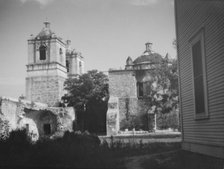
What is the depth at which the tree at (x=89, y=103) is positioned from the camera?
112ft

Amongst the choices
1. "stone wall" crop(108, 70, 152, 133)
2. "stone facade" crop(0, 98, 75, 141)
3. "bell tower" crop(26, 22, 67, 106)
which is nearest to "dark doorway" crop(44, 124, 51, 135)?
"stone facade" crop(0, 98, 75, 141)

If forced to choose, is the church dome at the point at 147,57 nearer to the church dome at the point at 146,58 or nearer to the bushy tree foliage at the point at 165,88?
the church dome at the point at 146,58

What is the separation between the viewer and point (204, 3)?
9203 millimetres

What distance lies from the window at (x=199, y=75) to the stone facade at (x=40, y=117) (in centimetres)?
1913

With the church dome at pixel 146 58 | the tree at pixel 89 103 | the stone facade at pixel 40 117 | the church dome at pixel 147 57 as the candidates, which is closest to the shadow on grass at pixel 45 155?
the stone facade at pixel 40 117

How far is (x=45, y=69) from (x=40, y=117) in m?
7.90

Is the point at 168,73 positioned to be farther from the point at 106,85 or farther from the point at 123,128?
the point at 106,85

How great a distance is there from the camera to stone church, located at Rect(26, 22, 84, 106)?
37.6 metres

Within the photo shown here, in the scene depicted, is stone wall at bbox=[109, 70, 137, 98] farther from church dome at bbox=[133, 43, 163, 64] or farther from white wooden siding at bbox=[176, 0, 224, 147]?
white wooden siding at bbox=[176, 0, 224, 147]

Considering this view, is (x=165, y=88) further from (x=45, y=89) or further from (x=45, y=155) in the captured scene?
(x=45, y=155)

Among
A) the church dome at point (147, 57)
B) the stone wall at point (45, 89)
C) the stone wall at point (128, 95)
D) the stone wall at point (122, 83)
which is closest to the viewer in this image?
the stone wall at point (128, 95)

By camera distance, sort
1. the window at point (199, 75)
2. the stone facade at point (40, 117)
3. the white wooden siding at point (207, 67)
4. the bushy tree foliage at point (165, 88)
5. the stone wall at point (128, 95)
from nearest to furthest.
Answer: the white wooden siding at point (207, 67) < the window at point (199, 75) < the stone facade at point (40, 117) < the bushy tree foliage at point (165, 88) < the stone wall at point (128, 95)

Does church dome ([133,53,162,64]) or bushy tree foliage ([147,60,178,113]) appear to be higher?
church dome ([133,53,162,64])

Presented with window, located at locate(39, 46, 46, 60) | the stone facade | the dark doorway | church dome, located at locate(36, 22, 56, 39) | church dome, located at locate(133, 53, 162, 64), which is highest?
church dome, located at locate(36, 22, 56, 39)
